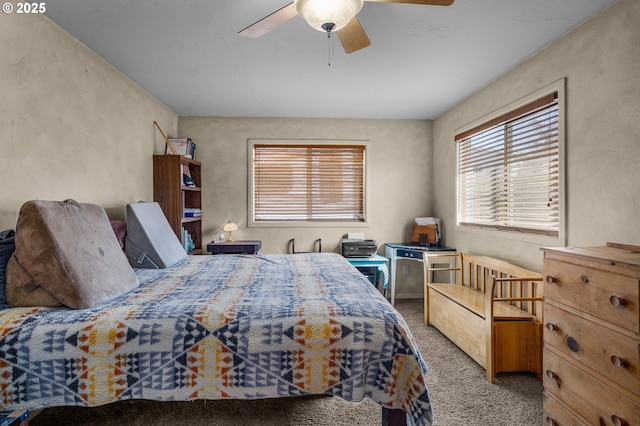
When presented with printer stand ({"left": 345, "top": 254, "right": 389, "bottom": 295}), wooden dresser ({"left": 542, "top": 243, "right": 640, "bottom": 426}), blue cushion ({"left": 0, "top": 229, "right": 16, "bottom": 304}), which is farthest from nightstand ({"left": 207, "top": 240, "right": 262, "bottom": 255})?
wooden dresser ({"left": 542, "top": 243, "right": 640, "bottom": 426})

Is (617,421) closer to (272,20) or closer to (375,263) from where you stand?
(272,20)

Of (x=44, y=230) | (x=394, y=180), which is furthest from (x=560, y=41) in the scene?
(x=44, y=230)

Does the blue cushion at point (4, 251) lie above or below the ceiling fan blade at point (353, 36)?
below

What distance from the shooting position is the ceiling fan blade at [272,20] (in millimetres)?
1565

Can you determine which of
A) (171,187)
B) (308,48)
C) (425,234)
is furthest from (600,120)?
(171,187)

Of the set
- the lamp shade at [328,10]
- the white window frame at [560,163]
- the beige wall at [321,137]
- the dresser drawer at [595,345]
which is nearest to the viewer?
the dresser drawer at [595,345]

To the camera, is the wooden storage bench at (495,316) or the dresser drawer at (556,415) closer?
the dresser drawer at (556,415)

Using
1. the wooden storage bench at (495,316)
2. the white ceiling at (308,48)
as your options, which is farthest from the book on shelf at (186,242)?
the wooden storage bench at (495,316)

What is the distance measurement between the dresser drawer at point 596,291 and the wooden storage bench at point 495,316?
1.72ft

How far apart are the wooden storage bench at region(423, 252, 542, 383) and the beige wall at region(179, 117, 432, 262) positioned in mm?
1333

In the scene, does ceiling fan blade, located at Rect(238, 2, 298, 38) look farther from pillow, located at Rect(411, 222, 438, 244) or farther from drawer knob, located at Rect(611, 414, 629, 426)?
pillow, located at Rect(411, 222, 438, 244)

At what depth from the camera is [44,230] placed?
5.03 ft

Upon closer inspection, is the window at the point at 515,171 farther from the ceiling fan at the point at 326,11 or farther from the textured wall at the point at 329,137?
the ceiling fan at the point at 326,11

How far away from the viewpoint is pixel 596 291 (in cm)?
143
